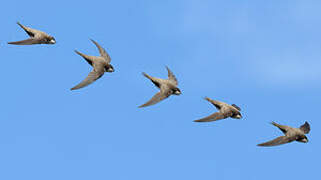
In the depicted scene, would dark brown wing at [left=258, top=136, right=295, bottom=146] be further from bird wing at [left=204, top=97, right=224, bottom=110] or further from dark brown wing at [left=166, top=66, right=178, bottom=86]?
dark brown wing at [left=166, top=66, right=178, bottom=86]

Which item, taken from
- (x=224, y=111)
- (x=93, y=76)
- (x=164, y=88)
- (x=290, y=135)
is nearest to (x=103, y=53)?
(x=93, y=76)

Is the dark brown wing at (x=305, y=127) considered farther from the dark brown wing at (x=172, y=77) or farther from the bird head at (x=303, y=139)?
the dark brown wing at (x=172, y=77)

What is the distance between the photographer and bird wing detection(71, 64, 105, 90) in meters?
70.8

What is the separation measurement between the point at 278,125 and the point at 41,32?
26.5 meters

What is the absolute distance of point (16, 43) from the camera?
72.7m

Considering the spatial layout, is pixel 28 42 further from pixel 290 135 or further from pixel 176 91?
pixel 290 135

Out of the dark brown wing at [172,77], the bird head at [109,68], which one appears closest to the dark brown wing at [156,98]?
the dark brown wing at [172,77]

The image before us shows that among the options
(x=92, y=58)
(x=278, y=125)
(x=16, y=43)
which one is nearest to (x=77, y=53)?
(x=92, y=58)

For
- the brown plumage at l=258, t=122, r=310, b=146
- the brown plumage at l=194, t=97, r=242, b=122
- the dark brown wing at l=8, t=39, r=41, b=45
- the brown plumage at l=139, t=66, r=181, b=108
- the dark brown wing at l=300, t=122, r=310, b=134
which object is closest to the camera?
the brown plumage at l=258, t=122, r=310, b=146

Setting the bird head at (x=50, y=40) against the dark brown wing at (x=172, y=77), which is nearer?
the bird head at (x=50, y=40)

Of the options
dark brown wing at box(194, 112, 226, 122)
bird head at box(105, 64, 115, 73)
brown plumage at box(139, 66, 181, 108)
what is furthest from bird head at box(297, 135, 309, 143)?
bird head at box(105, 64, 115, 73)

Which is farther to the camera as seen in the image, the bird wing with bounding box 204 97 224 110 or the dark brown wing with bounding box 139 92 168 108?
the bird wing with bounding box 204 97 224 110

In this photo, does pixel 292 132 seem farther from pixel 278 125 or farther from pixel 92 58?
pixel 92 58

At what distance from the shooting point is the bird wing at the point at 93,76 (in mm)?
70825
